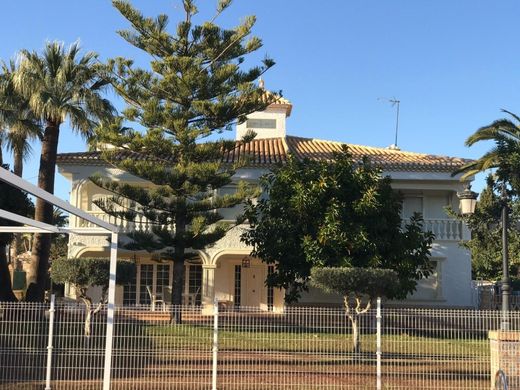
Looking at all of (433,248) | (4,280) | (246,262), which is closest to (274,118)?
(246,262)

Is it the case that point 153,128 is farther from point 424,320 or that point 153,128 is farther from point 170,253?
point 424,320

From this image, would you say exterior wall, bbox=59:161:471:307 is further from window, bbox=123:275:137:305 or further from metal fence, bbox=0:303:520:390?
metal fence, bbox=0:303:520:390

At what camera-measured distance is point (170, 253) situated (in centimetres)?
1980

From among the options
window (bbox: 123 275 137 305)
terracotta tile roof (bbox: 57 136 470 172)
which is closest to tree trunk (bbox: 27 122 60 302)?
terracotta tile roof (bbox: 57 136 470 172)

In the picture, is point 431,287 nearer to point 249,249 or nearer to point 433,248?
point 433,248

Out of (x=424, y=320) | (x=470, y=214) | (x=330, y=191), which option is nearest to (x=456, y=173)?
(x=330, y=191)

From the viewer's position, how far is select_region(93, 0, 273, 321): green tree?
18.9 meters

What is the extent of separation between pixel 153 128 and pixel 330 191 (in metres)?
5.95

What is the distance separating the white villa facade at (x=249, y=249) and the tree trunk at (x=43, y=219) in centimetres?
282

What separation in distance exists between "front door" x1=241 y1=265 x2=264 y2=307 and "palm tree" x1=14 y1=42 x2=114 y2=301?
788 centimetres

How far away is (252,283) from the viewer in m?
25.4

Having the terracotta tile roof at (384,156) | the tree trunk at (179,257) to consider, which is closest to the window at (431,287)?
the terracotta tile roof at (384,156)

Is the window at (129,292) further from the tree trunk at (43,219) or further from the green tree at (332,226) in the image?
the green tree at (332,226)

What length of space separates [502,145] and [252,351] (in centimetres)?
1248
